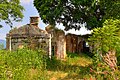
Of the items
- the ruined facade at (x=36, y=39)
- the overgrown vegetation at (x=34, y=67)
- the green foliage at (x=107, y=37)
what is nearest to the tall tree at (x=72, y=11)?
the ruined facade at (x=36, y=39)

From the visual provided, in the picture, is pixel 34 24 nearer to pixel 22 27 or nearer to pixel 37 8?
pixel 22 27

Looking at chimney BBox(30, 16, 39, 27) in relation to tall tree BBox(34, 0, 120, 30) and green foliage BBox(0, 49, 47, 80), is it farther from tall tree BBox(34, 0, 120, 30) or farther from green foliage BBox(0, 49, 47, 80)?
green foliage BBox(0, 49, 47, 80)

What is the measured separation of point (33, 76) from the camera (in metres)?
18.1

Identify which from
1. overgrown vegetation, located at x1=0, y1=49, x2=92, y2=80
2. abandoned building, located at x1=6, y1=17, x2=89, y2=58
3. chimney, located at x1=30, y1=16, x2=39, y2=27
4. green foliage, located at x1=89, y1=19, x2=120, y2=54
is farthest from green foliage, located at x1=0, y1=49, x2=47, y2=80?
chimney, located at x1=30, y1=16, x2=39, y2=27

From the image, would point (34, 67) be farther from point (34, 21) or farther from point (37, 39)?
point (34, 21)

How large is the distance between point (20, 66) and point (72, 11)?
37.8ft

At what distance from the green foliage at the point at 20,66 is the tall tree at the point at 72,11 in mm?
4298

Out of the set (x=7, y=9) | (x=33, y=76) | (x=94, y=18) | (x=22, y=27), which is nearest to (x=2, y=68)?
(x=33, y=76)

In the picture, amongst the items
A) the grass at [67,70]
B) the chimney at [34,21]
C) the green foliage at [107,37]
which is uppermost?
the chimney at [34,21]

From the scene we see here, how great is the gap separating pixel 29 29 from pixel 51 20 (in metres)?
4.40

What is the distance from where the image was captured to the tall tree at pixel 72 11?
27250mm

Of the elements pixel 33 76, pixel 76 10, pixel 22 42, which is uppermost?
pixel 76 10

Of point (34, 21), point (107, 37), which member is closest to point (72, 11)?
point (34, 21)

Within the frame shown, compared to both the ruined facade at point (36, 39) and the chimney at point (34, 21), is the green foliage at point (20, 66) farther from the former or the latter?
the chimney at point (34, 21)
